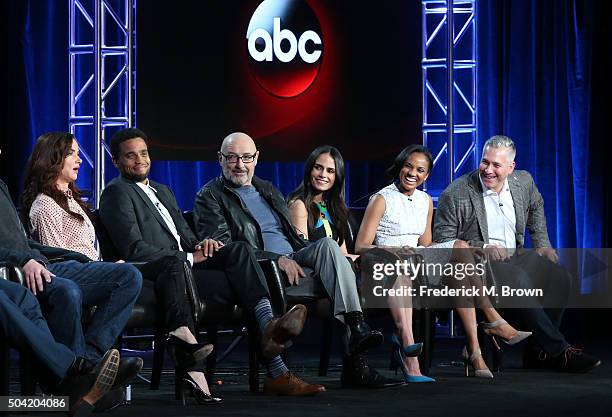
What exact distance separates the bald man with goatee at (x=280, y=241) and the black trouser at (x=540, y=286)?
3.30 feet

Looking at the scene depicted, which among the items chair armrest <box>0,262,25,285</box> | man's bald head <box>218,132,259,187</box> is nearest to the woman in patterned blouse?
man's bald head <box>218,132,259,187</box>

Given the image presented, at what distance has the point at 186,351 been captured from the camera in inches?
153

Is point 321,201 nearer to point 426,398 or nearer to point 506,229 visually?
point 506,229

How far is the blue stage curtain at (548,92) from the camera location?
815cm

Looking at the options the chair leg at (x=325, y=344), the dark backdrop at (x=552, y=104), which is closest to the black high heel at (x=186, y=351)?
the chair leg at (x=325, y=344)

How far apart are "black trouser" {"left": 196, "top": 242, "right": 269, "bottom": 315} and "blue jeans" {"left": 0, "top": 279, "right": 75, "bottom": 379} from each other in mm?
964

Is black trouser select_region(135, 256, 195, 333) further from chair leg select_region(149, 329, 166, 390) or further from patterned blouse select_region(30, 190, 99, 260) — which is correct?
patterned blouse select_region(30, 190, 99, 260)

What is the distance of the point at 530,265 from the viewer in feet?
17.8

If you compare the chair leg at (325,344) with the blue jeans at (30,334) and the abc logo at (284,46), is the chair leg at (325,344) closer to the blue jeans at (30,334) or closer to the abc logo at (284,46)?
the blue jeans at (30,334)

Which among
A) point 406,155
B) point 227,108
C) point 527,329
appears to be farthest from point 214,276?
point 227,108

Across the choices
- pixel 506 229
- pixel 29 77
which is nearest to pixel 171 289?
pixel 506 229

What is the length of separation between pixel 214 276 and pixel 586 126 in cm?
466

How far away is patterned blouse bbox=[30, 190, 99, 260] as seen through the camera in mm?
4133

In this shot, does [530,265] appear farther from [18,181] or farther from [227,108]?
[18,181]
